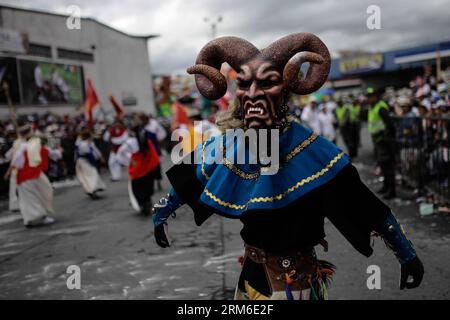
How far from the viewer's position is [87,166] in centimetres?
1190

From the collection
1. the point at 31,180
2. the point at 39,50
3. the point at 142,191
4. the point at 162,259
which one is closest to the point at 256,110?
the point at 162,259

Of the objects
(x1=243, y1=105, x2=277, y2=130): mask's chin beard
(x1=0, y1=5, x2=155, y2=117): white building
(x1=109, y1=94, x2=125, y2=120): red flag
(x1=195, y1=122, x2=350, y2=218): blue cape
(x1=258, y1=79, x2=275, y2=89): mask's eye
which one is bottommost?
(x1=195, y1=122, x2=350, y2=218): blue cape

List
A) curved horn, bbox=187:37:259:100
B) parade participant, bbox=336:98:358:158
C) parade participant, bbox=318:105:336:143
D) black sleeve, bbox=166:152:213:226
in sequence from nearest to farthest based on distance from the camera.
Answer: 1. curved horn, bbox=187:37:259:100
2. black sleeve, bbox=166:152:213:226
3. parade participant, bbox=336:98:358:158
4. parade participant, bbox=318:105:336:143

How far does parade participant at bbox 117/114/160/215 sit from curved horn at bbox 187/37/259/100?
21.2 feet

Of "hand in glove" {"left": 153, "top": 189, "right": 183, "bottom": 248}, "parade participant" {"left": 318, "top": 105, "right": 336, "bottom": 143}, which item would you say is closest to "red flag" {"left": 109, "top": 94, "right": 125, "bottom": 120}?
"parade participant" {"left": 318, "top": 105, "right": 336, "bottom": 143}

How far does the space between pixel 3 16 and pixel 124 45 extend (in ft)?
44.4

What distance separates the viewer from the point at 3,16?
20.9m

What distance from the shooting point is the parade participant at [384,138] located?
8.66m

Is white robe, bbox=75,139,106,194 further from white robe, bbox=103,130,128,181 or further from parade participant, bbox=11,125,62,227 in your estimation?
parade participant, bbox=11,125,62,227

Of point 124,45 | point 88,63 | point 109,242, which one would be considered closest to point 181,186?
point 109,242

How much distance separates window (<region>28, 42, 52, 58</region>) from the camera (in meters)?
23.1

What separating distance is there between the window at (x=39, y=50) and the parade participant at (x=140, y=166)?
54.2 ft

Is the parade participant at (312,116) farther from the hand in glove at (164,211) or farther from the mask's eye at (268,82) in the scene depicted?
the mask's eye at (268,82)
